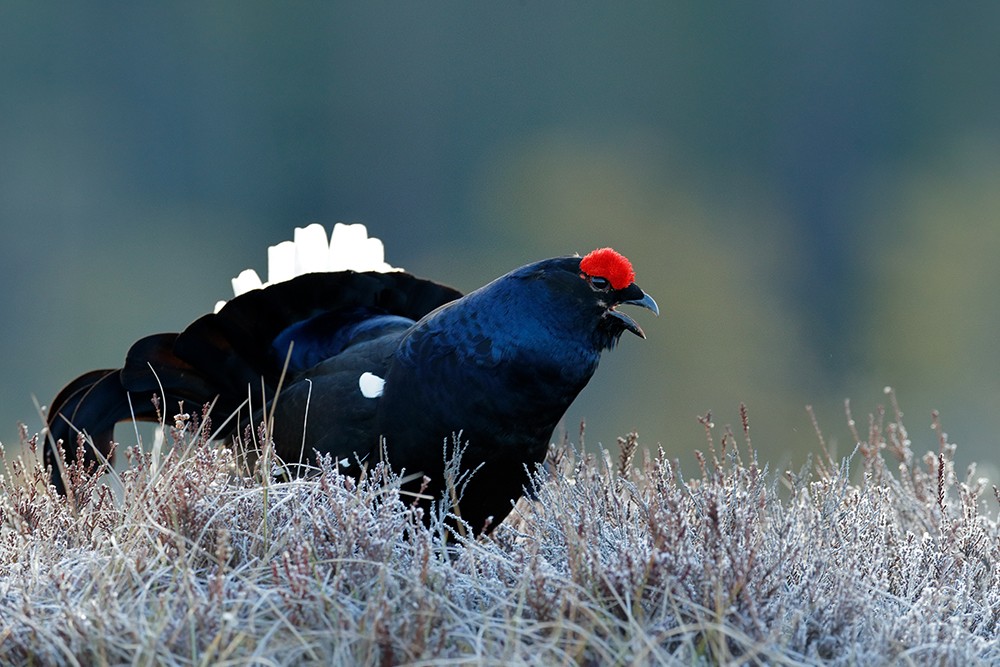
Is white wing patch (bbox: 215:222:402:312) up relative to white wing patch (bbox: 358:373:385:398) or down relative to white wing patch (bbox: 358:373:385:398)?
up

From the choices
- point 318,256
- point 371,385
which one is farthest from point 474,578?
point 318,256

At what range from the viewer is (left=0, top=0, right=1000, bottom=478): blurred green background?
21016 millimetres

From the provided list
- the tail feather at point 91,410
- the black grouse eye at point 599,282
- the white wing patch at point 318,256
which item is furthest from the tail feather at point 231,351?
the black grouse eye at point 599,282

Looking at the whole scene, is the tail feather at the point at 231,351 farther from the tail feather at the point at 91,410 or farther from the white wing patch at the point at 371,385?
the white wing patch at the point at 371,385

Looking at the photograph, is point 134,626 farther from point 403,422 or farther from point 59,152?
point 59,152

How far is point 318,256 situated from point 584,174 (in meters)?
20.4

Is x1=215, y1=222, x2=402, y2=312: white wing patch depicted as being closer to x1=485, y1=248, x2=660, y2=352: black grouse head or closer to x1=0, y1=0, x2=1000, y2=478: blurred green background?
x1=485, y1=248, x2=660, y2=352: black grouse head

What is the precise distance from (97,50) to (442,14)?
30.2ft

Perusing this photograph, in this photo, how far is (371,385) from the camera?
359cm

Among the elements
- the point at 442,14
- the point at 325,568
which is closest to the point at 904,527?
the point at 325,568

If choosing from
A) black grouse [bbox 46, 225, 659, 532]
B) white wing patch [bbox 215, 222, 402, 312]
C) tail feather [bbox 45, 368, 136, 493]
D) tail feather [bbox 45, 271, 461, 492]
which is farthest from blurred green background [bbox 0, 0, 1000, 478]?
tail feather [bbox 45, 368, 136, 493]

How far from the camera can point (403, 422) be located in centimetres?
347

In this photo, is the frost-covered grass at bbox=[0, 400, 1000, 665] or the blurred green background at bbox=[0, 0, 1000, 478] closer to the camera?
the frost-covered grass at bbox=[0, 400, 1000, 665]

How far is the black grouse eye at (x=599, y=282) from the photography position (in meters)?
3.51
